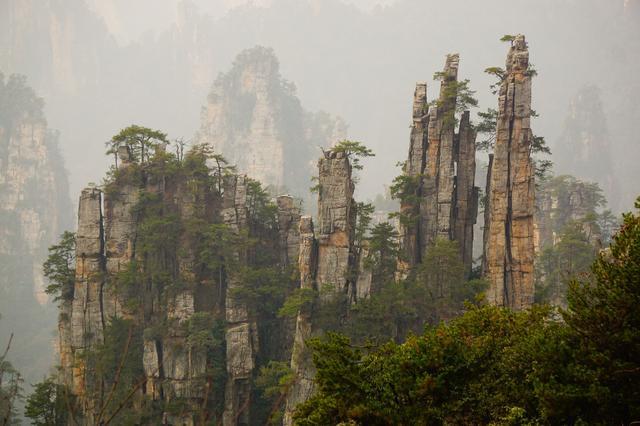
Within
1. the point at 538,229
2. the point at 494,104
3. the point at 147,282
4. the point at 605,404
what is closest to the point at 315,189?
the point at 147,282

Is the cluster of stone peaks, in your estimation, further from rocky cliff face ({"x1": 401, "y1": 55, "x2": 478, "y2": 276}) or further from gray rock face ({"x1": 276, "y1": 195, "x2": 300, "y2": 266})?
gray rock face ({"x1": 276, "y1": 195, "x2": 300, "y2": 266})

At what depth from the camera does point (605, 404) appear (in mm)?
10820

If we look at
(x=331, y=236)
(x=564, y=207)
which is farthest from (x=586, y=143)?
(x=331, y=236)

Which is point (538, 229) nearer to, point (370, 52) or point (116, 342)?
point (116, 342)

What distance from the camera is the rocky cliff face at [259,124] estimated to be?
87.9 m

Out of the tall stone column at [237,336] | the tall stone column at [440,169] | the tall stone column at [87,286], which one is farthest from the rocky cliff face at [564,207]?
the tall stone column at [87,286]

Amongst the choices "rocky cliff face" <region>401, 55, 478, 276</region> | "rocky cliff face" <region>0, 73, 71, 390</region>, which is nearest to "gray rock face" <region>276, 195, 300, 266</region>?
"rocky cliff face" <region>401, 55, 478, 276</region>

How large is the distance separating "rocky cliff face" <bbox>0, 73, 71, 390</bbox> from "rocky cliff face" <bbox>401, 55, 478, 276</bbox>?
61.1 m

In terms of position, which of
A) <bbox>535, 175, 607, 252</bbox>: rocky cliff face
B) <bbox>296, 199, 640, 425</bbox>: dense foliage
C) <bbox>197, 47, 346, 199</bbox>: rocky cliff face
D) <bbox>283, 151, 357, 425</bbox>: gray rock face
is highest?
<bbox>197, 47, 346, 199</bbox>: rocky cliff face

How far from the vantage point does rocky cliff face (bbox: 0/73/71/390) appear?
261 ft

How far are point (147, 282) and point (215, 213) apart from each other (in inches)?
231

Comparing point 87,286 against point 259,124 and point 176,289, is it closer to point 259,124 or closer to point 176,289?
point 176,289

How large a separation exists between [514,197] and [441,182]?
4.16 m

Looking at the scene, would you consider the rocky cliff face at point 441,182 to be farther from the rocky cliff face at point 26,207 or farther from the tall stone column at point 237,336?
the rocky cliff face at point 26,207
